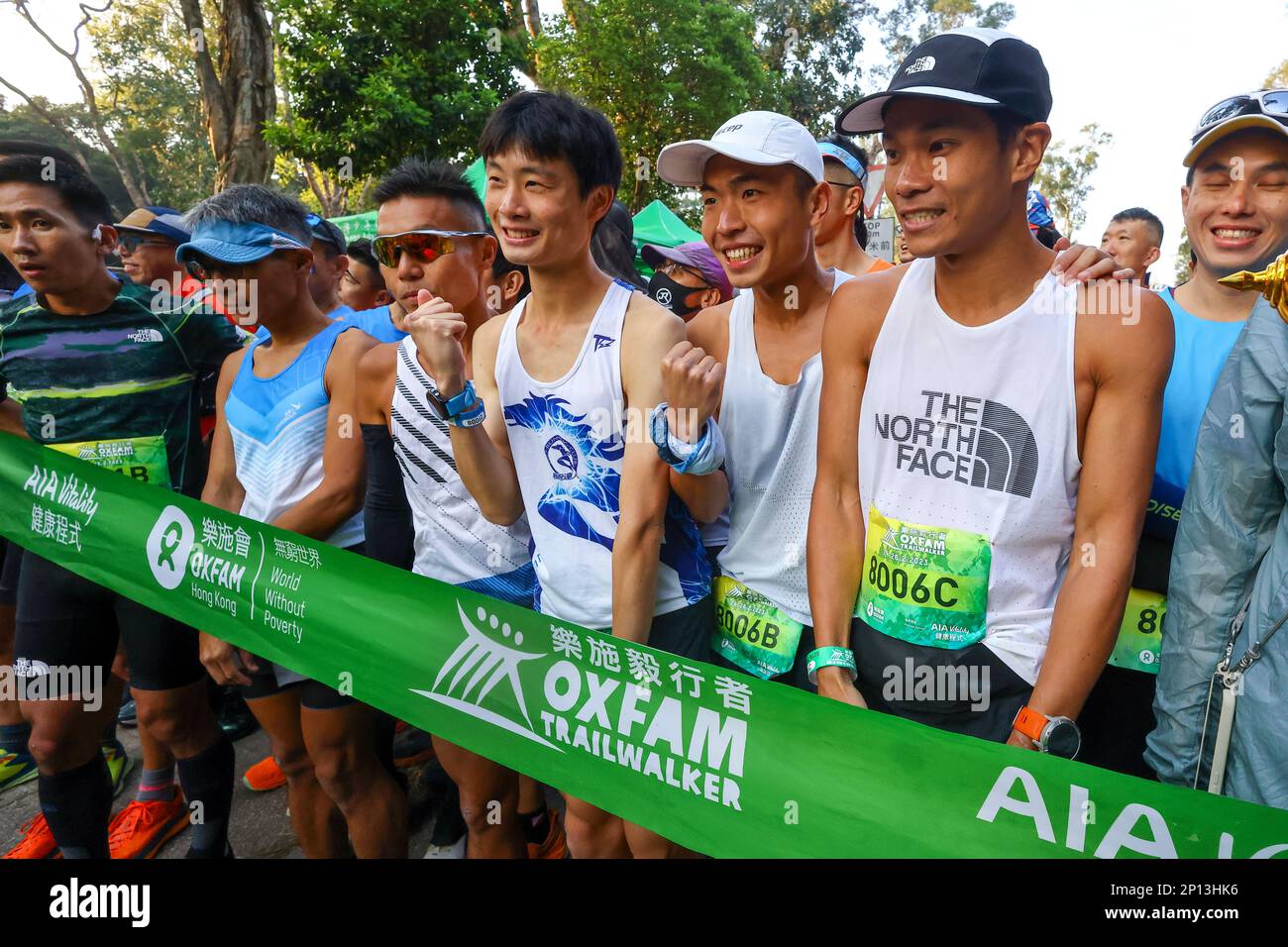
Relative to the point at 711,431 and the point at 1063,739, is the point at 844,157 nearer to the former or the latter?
the point at 711,431

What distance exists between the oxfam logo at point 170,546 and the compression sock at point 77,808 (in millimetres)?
940

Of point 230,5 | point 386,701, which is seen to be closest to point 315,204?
point 230,5

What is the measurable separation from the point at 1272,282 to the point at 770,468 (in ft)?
3.91

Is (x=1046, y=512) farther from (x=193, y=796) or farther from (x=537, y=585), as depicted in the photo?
(x=193, y=796)

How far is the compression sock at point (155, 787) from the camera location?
369cm

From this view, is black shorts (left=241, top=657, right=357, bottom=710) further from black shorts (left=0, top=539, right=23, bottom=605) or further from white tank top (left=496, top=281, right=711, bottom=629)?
black shorts (left=0, top=539, right=23, bottom=605)

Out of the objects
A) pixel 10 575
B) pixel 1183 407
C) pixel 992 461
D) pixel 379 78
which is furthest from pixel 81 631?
pixel 379 78

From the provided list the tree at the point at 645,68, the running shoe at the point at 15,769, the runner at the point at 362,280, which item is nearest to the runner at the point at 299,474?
the running shoe at the point at 15,769

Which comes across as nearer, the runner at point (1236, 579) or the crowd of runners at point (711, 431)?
the runner at point (1236, 579)

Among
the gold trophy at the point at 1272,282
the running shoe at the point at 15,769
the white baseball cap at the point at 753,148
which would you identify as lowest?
the running shoe at the point at 15,769

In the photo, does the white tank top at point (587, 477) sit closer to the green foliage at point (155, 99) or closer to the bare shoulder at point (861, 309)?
the bare shoulder at point (861, 309)

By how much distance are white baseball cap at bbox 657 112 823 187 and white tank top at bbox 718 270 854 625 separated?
0.37 metres

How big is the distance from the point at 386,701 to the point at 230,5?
36.4 ft

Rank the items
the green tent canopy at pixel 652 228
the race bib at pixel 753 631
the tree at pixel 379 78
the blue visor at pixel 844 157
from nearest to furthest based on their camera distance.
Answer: the race bib at pixel 753 631 → the blue visor at pixel 844 157 → the green tent canopy at pixel 652 228 → the tree at pixel 379 78
